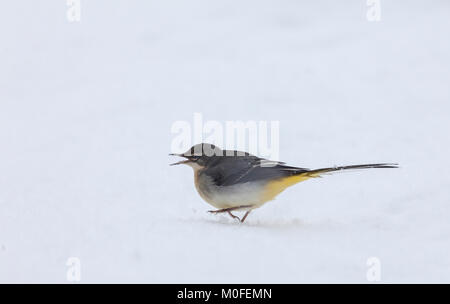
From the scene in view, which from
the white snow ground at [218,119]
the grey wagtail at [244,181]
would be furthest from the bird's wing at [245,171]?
the white snow ground at [218,119]

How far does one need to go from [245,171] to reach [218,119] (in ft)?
12.6

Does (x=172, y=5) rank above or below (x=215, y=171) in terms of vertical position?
above

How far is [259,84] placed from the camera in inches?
411

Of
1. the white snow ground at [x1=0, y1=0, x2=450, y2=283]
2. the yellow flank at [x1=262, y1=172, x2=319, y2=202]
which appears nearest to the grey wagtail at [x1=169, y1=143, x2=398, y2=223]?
the yellow flank at [x1=262, y1=172, x2=319, y2=202]

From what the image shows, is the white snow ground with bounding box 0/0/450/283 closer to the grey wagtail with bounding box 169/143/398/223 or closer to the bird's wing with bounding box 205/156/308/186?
the grey wagtail with bounding box 169/143/398/223

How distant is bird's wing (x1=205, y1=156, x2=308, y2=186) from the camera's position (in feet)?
17.5

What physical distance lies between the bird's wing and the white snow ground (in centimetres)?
35

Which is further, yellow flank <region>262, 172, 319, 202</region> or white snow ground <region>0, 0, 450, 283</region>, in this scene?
yellow flank <region>262, 172, 319, 202</region>

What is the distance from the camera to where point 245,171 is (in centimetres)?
540

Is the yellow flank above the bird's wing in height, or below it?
below

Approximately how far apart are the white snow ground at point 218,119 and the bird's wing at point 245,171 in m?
0.35

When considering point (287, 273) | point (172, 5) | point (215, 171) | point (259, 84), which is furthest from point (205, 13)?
point (287, 273)

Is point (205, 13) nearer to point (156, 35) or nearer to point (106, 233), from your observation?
point (156, 35)
